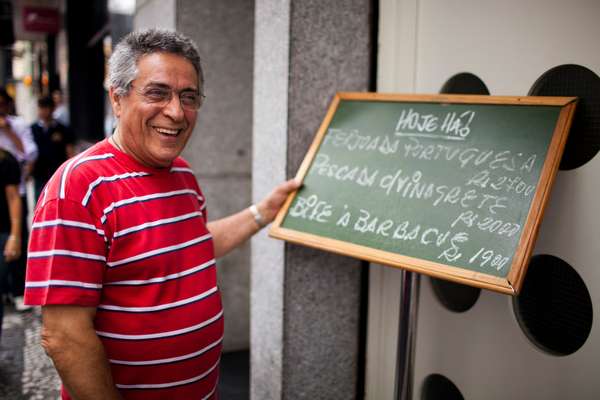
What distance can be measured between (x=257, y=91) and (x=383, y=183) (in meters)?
1.12

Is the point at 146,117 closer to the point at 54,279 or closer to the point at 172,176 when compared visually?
the point at 172,176

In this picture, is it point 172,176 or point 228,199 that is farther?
point 228,199

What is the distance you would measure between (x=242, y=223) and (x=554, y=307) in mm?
1429

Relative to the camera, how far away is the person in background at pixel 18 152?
4.57 meters

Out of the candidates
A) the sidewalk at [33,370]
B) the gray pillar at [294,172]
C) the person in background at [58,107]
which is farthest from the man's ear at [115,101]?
the person in background at [58,107]

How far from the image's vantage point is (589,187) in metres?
1.79

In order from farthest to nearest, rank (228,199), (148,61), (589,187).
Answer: (228,199)
(589,187)
(148,61)

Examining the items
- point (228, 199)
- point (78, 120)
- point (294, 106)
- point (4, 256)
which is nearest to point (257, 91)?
point (294, 106)

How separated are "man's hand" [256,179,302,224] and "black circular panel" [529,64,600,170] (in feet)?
3.80

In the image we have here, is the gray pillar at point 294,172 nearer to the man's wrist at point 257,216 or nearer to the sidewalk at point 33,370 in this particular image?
the man's wrist at point 257,216

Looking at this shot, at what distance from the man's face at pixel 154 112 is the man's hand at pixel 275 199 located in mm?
718

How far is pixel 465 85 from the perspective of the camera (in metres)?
2.29

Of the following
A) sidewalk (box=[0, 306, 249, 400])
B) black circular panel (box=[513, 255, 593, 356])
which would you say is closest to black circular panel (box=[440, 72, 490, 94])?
black circular panel (box=[513, 255, 593, 356])

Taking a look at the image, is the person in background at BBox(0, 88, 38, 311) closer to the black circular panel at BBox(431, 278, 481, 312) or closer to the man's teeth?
the man's teeth
